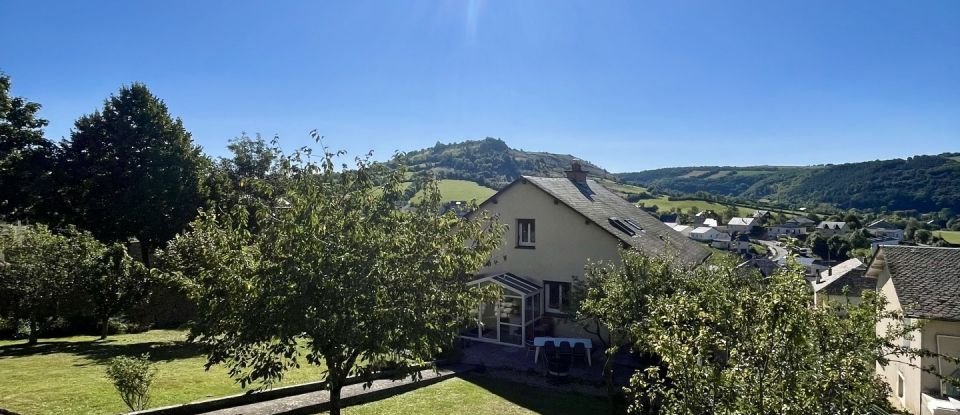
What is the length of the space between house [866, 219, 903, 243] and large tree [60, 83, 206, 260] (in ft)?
440

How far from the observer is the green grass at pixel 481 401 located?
1385cm

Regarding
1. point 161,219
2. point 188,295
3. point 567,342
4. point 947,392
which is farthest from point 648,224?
point 161,219

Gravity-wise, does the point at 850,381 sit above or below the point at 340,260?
below

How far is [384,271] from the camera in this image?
8164 millimetres

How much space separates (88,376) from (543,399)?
13391 mm

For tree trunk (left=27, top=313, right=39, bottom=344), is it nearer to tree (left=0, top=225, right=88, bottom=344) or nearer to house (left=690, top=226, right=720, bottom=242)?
tree (left=0, top=225, right=88, bottom=344)

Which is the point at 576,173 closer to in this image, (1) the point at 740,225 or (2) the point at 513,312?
(2) the point at 513,312

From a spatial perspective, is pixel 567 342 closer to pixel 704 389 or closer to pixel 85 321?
pixel 704 389

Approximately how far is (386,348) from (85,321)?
2580 centimetres

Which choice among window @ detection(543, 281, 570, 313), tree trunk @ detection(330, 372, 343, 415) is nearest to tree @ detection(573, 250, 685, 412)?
tree trunk @ detection(330, 372, 343, 415)

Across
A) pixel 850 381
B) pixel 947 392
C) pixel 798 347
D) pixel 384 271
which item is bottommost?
pixel 947 392

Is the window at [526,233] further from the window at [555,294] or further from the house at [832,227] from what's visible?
the house at [832,227]

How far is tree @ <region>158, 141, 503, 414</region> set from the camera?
767 centimetres

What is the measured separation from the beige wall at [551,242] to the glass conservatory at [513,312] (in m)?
0.94
